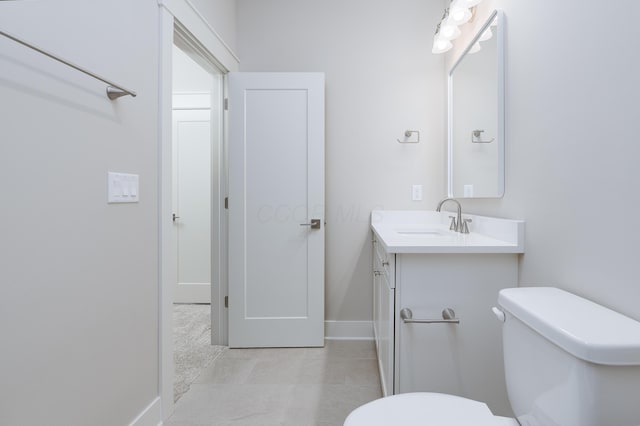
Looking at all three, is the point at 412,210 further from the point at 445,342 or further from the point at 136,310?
the point at 136,310

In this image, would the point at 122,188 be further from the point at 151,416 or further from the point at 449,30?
the point at 449,30

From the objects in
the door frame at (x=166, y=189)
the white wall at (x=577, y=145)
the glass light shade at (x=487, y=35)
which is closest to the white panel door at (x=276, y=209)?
the door frame at (x=166, y=189)

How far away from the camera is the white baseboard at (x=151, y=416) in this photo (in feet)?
4.39

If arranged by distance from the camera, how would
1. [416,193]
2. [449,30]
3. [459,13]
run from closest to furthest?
1. [459,13]
2. [449,30]
3. [416,193]

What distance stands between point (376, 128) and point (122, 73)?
5.58 feet

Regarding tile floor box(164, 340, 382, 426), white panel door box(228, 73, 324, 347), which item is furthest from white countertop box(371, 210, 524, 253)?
tile floor box(164, 340, 382, 426)

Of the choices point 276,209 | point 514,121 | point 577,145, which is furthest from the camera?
point 276,209

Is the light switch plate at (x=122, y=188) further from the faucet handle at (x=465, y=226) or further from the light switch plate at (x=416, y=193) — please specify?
the light switch plate at (x=416, y=193)

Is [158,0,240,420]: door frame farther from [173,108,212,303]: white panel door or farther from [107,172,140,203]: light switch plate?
[173,108,212,303]: white panel door

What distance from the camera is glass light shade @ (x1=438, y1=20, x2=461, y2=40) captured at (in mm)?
1981

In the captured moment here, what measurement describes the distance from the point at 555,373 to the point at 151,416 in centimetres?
157

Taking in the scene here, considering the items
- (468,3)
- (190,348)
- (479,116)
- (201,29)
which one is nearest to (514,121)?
(479,116)

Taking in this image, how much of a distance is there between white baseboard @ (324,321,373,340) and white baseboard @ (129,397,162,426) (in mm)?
1270

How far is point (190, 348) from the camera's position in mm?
2311
